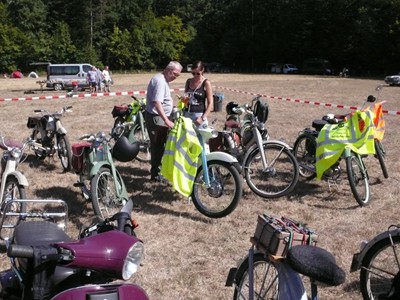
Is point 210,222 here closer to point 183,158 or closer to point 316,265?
point 183,158

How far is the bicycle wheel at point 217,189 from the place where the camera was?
17.2ft

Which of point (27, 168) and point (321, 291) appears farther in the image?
point (27, 168)

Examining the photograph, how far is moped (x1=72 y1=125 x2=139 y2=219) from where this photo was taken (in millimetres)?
5092

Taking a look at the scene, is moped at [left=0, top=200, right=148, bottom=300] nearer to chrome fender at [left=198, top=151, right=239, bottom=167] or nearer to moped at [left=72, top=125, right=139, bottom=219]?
moped at [left=72, top=125, right=139, bottom=219]

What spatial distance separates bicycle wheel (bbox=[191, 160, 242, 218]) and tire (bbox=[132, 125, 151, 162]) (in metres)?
2.64

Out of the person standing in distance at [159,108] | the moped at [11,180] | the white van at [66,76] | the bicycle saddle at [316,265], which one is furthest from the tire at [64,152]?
the white van at [66,76]

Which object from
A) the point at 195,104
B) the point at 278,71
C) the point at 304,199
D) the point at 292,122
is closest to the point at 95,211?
the point at 195,104

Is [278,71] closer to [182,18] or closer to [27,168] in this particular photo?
[182,18]

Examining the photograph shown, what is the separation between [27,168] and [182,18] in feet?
236

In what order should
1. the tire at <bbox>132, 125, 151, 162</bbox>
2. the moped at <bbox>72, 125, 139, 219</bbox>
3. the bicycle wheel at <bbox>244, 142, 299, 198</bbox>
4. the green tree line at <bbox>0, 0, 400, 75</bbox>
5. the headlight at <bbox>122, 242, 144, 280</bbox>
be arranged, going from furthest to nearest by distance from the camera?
the green tree line at <bbox>0, 0, 400, 75</bbox>, the tire at <bbox>132, 125, 151, 162</bbox>, the bicycle wheel at <bbox>244, 142, 299, 198</bbox>, the moped at <bbox>72, 125, 139, 219</bbox>, the headlight at <bbox>122, 242, 144, 280</bbox>

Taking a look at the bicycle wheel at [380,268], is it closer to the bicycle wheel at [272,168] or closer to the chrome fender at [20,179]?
the bicycle wheel at [272,168]

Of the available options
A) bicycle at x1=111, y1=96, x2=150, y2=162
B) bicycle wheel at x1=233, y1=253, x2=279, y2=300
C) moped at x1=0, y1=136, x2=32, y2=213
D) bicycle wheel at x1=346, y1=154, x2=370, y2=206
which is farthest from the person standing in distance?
bicycle wheel at x1=233, y1=253, x2=279, y2=300

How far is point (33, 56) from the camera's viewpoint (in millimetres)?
56312

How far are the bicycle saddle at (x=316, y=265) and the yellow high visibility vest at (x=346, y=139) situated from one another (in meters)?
3.54
